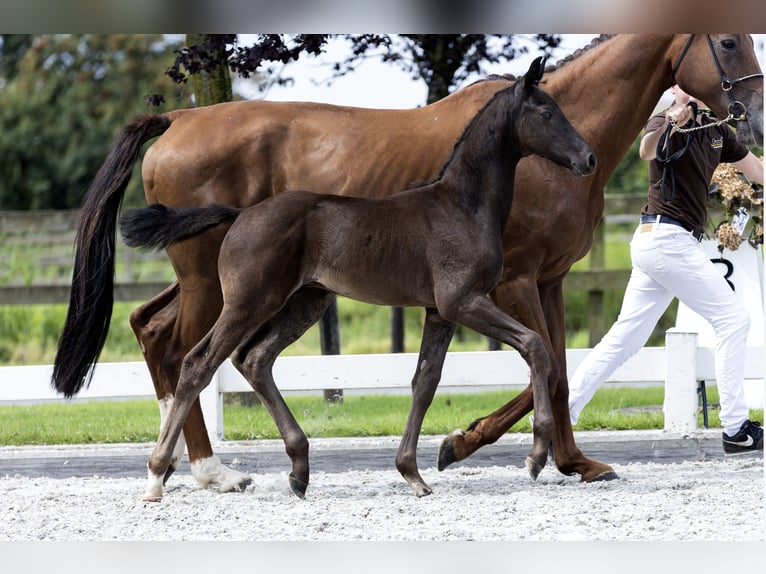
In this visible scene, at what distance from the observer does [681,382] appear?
286 inches

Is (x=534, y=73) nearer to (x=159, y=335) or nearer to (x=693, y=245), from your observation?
(x=693, y=245)

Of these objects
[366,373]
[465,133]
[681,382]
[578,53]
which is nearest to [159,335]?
[366,373]

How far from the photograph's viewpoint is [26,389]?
7.44 meters

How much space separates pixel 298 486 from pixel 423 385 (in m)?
0.80

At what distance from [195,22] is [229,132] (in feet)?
5.34

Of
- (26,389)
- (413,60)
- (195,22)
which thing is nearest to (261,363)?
(195,22)

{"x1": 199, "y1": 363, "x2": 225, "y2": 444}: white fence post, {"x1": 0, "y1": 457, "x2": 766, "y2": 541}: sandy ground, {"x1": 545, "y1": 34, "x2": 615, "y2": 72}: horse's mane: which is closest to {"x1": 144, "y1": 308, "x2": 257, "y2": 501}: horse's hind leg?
{"x1": 0, "y1": 457, "x2": 766, "y2": 541}: sandy ground

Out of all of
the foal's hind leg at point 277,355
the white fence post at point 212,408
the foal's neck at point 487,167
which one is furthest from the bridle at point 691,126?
the white fence post at point 212,408

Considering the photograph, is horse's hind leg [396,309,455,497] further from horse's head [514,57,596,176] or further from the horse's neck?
the horse's neck

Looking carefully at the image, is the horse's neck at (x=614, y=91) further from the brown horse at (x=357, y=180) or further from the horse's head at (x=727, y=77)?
the horse's head at (x=727, y=77)

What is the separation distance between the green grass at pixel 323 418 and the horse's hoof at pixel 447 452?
5.21 feet

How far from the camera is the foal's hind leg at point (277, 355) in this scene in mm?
5402

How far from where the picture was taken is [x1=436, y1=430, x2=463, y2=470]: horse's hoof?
231 inches

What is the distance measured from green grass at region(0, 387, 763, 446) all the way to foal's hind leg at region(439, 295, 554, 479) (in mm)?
2537
